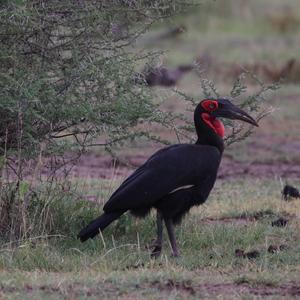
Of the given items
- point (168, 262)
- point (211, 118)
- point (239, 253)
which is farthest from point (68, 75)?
point (239, 253)

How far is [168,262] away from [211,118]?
4.55ft

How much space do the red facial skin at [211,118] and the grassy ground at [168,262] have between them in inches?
33.9

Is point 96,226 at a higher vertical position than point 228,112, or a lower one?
lower

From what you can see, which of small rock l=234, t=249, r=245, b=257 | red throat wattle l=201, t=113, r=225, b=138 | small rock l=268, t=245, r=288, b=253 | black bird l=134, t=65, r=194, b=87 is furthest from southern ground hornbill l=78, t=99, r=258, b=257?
black bird l=134, t=65, r=194, b=87

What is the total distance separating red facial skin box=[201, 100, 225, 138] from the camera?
8.11 meters

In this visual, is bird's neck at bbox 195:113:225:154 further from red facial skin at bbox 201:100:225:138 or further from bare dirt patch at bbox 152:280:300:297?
bare dirt patch at bbox 152:280:300:297

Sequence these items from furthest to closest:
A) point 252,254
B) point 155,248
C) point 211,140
Answer: point 211,140 < point 155,248 < point 252,254

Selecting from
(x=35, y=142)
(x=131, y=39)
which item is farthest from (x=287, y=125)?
(x=35, y=142)

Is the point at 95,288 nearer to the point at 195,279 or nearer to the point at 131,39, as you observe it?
the point at 195,279

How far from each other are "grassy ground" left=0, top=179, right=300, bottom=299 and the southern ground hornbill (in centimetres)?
22

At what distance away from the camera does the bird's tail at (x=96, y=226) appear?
7.64 m

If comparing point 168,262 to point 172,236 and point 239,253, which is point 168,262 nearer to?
point 172,236

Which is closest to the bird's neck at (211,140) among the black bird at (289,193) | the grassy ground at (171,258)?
the grassy ground at (171,258)

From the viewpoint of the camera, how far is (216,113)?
321 inches
